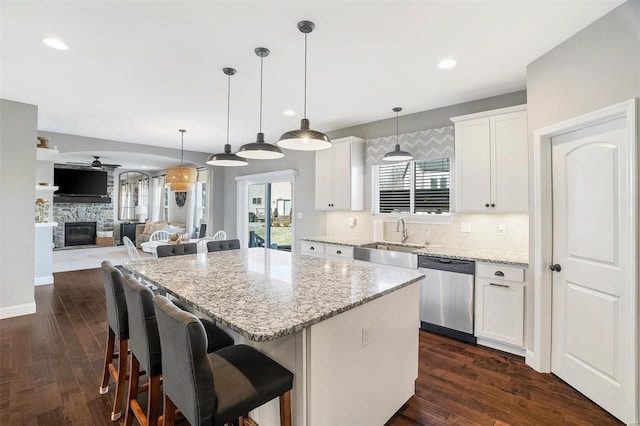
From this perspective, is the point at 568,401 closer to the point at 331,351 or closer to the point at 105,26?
the point at 331,351

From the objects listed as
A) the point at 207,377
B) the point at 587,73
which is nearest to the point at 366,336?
the point at 207,377

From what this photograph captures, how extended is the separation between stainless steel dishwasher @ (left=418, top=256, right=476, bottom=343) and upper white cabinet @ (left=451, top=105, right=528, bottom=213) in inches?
28.4

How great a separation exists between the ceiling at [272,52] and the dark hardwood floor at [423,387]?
2707 millimetres

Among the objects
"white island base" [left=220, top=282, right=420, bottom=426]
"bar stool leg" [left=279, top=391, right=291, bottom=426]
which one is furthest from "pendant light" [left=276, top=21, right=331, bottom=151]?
"bar stool leg" [left=279, top=391, right=291, bottom=426]

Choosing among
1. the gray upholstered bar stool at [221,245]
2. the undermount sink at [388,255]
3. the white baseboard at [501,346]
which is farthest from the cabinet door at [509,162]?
the gray upholstered bar stool at [221,245]

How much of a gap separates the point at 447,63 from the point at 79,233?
12.3m

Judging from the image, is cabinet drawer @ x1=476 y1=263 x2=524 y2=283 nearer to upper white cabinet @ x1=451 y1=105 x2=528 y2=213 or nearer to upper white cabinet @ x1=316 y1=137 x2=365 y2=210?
upper white cabinet @ x1=451 y1=105 x2=528 y2=213

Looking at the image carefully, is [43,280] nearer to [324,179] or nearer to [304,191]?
[304,191]

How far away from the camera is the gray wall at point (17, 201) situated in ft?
12.6

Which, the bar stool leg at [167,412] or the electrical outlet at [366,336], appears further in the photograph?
the electrical outlet at [366,336]

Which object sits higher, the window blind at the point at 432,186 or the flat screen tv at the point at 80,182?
the flat screen tv at the point at 80,182

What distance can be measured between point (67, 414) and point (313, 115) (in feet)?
13.0

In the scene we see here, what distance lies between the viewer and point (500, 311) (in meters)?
3.01

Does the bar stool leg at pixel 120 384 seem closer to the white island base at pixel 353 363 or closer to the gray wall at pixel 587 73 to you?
the white island base at pixel 353 363
